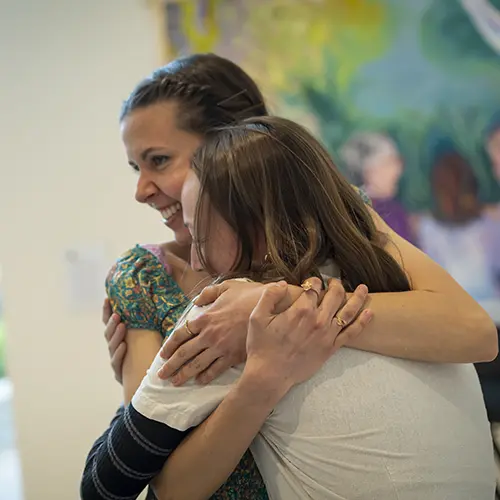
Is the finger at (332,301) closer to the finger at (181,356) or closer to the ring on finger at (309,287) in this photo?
the ring on finger at (309,287)

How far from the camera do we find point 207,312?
921 mm

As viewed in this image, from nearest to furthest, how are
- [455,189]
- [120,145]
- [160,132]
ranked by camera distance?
[160,132], [455,189], [120,145]

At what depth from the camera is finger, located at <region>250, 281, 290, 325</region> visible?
861 millimetres

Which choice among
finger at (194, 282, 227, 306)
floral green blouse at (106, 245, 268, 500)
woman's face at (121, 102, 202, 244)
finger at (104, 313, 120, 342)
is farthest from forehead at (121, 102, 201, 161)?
finger at (194, 282, 227, 306)

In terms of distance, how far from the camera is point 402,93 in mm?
2283

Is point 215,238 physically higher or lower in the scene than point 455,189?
higher

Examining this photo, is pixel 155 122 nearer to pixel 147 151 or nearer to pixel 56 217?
pixel 147 151

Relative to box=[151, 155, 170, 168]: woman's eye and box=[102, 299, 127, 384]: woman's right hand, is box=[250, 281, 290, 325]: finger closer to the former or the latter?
box=[102, 299, 127, 384]: woman's right hand

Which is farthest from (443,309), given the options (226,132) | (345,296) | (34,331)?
(34,331)

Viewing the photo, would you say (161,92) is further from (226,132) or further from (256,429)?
(256,429)

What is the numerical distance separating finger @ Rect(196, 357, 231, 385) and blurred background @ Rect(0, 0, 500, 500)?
1.55 metres

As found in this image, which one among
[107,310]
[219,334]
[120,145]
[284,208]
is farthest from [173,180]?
[120,145]

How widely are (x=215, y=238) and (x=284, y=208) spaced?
0.13 metres

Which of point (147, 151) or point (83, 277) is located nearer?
point (147, 151)
